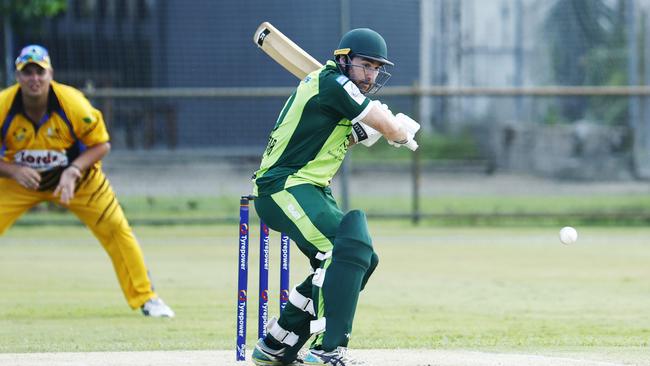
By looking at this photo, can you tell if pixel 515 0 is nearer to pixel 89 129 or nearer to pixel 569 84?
pixel 569 84

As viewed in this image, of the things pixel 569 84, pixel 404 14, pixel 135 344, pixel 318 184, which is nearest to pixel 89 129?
pixel 135 344

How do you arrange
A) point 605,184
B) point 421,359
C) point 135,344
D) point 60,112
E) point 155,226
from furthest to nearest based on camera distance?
point 605,184
point 155,226
point 60,112
point 135,344
point 421,359

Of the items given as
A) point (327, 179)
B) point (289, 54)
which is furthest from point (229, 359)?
point (289, 54)

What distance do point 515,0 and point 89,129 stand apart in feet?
60.0

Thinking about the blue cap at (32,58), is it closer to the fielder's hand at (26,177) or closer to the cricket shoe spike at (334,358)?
the fielder's hand at (26,177)

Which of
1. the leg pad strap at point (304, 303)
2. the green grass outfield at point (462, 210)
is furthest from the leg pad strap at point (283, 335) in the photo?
the green grass outfield at point (462, 210)

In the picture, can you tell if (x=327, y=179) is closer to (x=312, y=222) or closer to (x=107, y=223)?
(x=312, y=222)

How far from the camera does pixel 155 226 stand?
60.9 feet

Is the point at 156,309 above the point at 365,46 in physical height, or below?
below

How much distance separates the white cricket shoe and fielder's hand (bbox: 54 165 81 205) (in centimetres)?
110

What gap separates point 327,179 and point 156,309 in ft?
11.4

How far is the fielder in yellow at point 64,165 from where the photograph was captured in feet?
30.8

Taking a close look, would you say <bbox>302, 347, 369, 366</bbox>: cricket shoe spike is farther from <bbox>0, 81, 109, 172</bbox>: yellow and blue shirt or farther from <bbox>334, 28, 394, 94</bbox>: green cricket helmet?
<bbox>0, 81, 109, 172</bbox>: yellow and blue shirt

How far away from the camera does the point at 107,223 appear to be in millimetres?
9516
